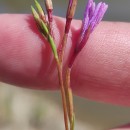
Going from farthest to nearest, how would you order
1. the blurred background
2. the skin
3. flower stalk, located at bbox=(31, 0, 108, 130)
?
the blurred background → the skin → flower stalk, located at bbox=(31, 0, 108, 130)

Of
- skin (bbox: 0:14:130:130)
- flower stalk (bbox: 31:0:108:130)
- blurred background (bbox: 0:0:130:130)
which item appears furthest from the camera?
blurred background (bbox: 0:0:130:130)

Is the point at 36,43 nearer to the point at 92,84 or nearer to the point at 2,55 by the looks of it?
the point at 2,55

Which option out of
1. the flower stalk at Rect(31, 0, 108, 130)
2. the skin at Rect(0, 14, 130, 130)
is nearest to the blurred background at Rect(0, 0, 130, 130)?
the skin at Rect(0, 14, 130, 130)

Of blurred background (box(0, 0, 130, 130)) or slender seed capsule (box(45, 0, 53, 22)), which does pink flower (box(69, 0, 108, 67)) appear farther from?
blurred background (box(0, 0, 130, 130))

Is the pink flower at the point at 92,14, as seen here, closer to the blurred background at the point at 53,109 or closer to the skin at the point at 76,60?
the skin at the point at 76,60

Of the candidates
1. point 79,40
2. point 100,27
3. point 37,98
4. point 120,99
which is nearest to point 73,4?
point 79,40

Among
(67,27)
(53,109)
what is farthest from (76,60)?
(53,109)

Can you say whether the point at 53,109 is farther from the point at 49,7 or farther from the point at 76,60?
the point at 49,7
